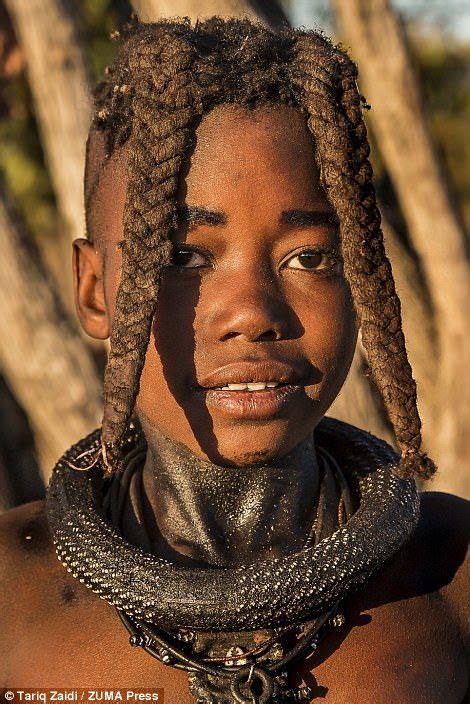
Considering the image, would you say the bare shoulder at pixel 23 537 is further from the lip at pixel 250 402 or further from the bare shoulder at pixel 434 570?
the bare shoulder at pixel 434 570

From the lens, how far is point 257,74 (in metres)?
2.10

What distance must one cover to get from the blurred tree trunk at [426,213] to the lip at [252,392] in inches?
138

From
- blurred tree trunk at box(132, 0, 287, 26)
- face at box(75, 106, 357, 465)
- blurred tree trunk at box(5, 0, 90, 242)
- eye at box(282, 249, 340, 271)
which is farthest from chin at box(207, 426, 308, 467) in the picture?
blurred tree trunk at box(5, 0, 90, 242)

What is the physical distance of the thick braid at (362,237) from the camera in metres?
2.09

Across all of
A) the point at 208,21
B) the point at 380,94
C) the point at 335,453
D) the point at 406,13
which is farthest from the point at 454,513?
the point at 406,13

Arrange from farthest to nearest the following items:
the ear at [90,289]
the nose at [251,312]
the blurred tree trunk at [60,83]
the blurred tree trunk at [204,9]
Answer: the blurred tree trunk at [60,83] → the blurred tree trunk at [204,9] → the ear at [90,289] → the nose at [251,312]

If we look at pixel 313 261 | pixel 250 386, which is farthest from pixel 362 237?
pixel 250 386

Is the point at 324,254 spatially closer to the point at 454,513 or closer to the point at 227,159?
the point at 227,159

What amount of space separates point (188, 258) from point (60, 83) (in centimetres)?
308

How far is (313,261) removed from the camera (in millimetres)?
2150

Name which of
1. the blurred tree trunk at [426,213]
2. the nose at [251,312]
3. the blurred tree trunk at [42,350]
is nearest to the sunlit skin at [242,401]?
the nose at [251,312]

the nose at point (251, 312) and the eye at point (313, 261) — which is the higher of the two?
the eye at point (313, 261)

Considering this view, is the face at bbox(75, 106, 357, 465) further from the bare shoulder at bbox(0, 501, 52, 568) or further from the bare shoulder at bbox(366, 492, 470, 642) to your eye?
the bare shoulder at bbox(0, 501, 52, 568)

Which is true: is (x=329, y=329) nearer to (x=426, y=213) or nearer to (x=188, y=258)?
(x=188, y=258)
